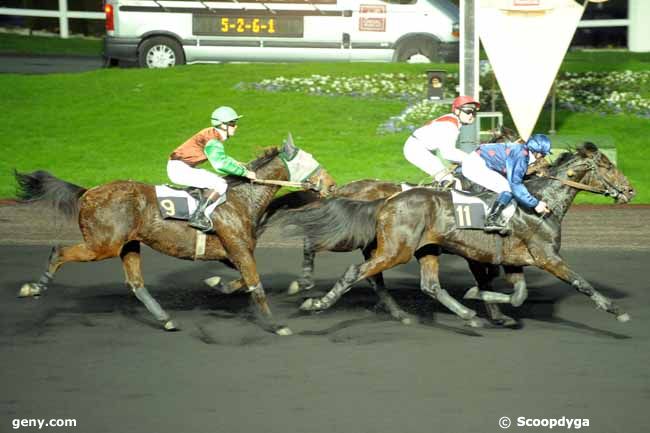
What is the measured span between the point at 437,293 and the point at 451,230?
0.56 meters

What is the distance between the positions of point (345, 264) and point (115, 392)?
530 centimetres

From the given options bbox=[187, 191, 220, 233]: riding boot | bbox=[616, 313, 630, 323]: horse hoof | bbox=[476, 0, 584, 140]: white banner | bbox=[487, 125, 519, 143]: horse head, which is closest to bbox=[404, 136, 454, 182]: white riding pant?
bbox=[487, 125, 519, 143]: horse head

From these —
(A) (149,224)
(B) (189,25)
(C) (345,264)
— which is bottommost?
(C) (345,264)

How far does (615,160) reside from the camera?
56.0 feet

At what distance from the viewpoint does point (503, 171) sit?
949cm

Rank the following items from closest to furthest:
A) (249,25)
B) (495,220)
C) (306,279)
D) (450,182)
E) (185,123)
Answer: (495,220) < (450,182) < (306,279) < (185,123) < (249,25)

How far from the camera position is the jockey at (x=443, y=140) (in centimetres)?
1006

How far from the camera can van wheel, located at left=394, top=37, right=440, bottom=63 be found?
74.3 feet

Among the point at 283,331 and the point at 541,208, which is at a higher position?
the point at 541,208

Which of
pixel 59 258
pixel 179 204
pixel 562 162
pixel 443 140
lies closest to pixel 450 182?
pixel 443 140

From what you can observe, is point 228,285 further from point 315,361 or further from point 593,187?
point 593,187

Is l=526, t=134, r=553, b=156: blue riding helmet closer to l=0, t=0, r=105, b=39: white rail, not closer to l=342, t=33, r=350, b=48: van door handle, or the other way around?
l=342, t=33, r=350, b=48: van door handle

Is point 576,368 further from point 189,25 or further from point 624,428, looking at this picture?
point 189,25

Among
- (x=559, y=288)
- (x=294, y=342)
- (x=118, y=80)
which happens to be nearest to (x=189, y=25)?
(x=118, y=80)
